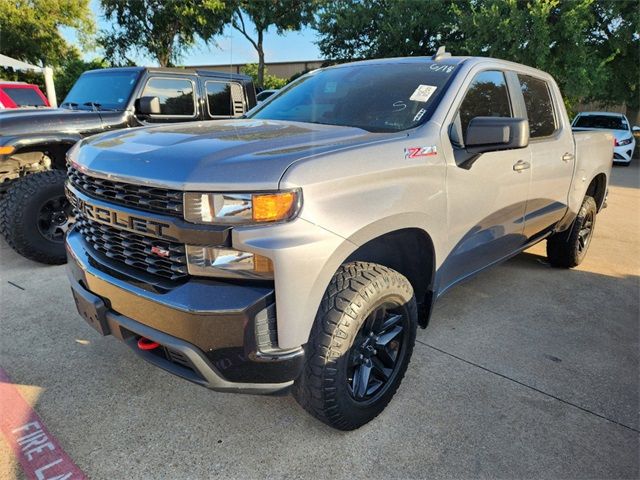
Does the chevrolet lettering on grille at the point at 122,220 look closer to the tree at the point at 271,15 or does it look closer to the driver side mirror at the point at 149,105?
the driver side mirror at the point at 149,105

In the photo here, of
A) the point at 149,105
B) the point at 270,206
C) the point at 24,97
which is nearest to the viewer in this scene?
the point at 270,206

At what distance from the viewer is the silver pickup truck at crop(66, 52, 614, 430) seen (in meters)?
1.77

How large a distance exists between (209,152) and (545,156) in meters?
2.72

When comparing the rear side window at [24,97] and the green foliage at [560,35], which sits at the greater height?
the green foliage at [560,35]

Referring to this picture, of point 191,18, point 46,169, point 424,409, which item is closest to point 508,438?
point 424,409

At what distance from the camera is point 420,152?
7.69 ft

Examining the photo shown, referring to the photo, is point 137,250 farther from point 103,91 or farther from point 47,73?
point 47,73

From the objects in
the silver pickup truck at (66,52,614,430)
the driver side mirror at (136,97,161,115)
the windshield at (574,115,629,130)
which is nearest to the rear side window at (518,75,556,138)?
the silver pickup truck at (66,52,614,430)

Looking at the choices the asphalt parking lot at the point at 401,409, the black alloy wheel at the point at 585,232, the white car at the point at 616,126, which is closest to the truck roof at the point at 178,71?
the asphalt parking lot at the point at 401,409

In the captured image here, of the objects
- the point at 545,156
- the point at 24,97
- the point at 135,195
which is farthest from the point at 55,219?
the point at 24,97

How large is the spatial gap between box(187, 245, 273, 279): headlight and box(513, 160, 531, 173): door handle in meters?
2.12

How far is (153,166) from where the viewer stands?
1.88 m

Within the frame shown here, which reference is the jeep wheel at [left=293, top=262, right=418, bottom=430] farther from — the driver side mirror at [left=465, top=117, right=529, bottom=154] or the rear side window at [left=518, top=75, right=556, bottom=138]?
the rear side window at [left=518, top=75, right=556, bottom=138]

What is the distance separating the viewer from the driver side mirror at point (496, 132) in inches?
96.0
